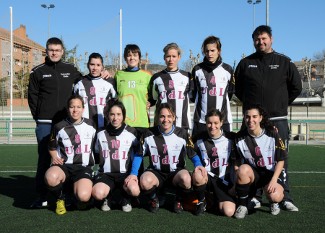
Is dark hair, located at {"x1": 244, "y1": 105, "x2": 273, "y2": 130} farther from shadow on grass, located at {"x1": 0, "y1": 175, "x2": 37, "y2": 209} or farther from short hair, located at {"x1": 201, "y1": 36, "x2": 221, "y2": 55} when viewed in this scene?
shadow on grass, located at {"x1": 0, "y1": 175, "x2": 37, "y2": 209}

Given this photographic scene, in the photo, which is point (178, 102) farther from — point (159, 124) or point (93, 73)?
point (93, 73)

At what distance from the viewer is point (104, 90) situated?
4.95 metres

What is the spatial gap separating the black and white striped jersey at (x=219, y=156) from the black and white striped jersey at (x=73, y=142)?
133 cm

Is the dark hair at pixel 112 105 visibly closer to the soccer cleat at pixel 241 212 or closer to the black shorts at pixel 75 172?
the black shorts at pixel 75 172

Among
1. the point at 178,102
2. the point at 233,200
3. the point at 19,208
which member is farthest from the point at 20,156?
the point at 233,200

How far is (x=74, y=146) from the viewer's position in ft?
15.3

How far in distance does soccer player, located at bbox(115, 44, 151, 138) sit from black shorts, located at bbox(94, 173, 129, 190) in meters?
0.60

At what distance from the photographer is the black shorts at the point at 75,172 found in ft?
14.8

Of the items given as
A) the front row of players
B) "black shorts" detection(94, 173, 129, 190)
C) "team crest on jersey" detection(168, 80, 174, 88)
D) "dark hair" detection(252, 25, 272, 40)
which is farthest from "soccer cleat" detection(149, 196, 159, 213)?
"dark hair" detection(252, 25, 272, 40)

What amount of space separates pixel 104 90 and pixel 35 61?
45957 mm

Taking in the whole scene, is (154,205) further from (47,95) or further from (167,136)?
(47,95)

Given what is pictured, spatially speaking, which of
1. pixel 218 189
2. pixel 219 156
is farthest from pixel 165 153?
pixel 218 189

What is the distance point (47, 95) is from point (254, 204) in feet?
9.05

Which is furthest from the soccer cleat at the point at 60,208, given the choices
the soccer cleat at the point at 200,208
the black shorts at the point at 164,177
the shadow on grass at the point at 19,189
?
the soccer cleat at the point at 200,208
